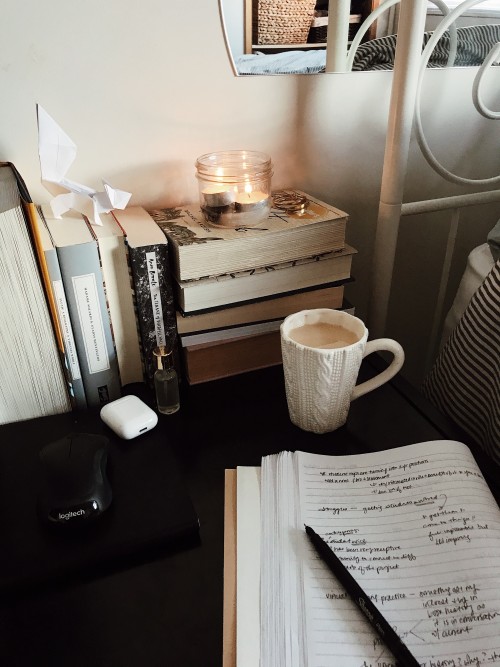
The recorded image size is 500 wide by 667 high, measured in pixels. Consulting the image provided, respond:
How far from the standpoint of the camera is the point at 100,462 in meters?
0.52

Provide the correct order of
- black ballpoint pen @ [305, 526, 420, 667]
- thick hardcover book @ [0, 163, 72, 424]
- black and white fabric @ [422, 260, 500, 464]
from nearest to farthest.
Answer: black ballpoint pen @ [305, 526, 420, 667] → thick hardcover book @ [0, 163, 72, 424] → black and white fabric @ [422, 260, 500, 464]

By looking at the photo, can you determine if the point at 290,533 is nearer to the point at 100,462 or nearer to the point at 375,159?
the point at 100,462

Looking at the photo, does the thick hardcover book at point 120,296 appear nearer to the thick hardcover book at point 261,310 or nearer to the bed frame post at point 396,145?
the thick hardcover book at point 261,310

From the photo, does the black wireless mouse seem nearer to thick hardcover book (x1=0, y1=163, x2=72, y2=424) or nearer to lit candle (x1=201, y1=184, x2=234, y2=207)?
thick hardcover book (x1=0, y1=163, x2=72, y2=424)

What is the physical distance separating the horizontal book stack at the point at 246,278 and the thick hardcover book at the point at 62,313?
13 cm

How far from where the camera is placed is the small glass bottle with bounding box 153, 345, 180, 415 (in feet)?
2.04

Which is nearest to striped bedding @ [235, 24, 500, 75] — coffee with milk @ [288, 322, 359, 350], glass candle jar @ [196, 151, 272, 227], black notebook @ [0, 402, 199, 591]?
glass candle jar @ [196, 151, 272, 227]

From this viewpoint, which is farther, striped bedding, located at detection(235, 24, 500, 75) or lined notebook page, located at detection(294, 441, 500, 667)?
striped bedding, located at detection(235, 24, 500, 75)

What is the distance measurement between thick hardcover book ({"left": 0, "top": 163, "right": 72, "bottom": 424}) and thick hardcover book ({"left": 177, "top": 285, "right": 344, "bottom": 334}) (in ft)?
0.51

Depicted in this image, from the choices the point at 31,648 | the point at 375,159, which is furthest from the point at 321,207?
the point at 31,648

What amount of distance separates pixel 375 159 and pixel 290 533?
595 millimetres

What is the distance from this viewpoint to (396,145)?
0.70 metres

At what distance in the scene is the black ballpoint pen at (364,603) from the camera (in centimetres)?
38

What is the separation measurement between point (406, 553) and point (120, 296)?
0.40 metres
